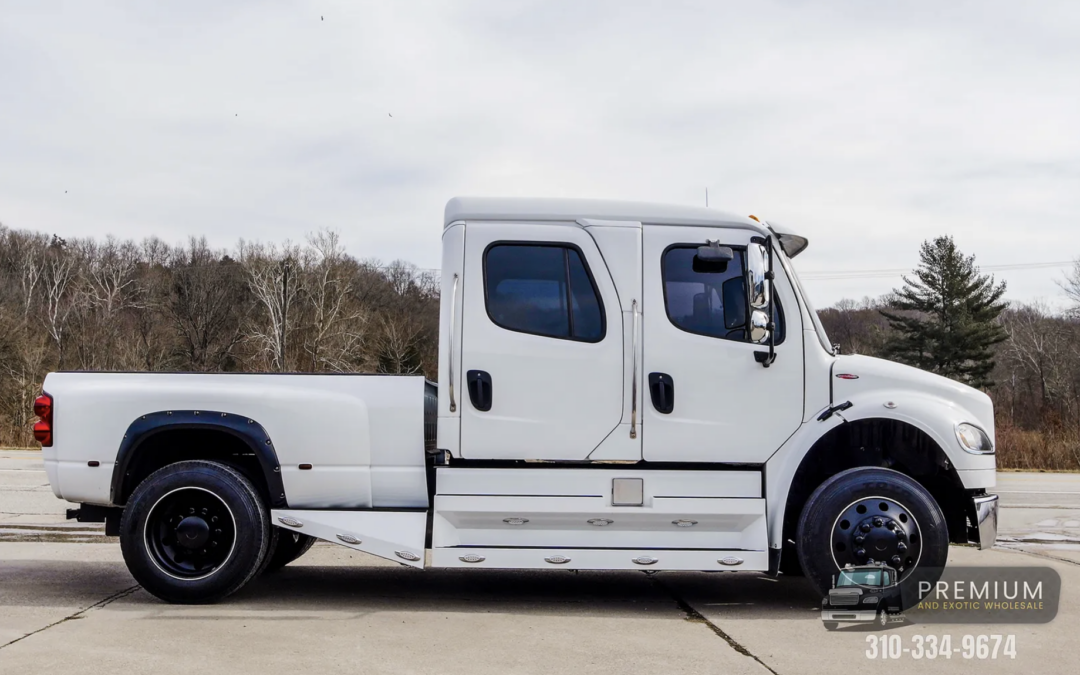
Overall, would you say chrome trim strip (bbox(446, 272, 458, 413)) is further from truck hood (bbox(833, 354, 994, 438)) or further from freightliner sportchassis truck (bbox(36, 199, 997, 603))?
truck hood (bbox(833, 354, 994, 438))

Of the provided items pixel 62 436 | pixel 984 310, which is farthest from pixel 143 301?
A: pixel 62 436

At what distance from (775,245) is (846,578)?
7.36ft

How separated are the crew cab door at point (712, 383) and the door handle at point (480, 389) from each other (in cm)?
102

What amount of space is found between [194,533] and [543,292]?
2.81m

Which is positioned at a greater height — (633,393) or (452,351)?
(452,351)

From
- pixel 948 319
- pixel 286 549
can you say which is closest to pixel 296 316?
pixel 948 319

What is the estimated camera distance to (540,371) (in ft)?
20.1

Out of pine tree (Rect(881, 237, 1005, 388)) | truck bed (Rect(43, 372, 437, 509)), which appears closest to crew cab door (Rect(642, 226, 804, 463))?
truck bed (Rect(43, 372, 437, 509))

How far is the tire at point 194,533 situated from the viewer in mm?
6172

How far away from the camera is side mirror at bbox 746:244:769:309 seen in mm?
5918

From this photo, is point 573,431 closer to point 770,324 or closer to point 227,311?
point 770,324

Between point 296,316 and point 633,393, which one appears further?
point 296,316

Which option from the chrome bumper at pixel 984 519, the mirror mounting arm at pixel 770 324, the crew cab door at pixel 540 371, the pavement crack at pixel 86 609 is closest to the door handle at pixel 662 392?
the crew cab door at pixel 540 371

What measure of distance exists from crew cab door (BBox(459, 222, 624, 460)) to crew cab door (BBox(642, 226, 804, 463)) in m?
0.27
